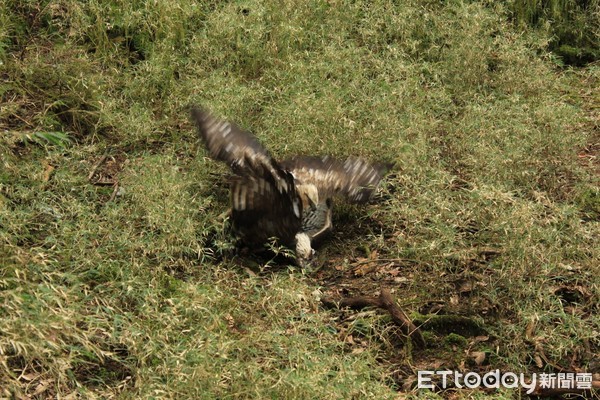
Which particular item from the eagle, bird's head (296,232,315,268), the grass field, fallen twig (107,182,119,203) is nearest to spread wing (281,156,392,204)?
the eagle

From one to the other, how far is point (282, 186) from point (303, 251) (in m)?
0.38

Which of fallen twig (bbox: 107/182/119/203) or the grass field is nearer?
the grass field

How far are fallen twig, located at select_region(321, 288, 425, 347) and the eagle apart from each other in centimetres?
37

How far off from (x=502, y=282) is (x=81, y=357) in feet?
6.90

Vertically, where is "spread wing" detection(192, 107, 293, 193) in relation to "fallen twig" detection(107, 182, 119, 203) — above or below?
above

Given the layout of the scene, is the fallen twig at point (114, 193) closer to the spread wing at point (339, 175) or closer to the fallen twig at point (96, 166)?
the fallen twig at point (96, 166)

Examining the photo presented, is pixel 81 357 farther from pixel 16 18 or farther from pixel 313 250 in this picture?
pixel 16 18

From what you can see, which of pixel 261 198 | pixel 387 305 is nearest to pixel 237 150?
pixel 261 198

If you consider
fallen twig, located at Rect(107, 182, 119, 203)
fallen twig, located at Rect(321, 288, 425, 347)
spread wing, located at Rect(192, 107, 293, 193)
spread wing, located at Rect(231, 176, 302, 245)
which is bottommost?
fallen twig, located at Rect(321, 288, 425, 347)

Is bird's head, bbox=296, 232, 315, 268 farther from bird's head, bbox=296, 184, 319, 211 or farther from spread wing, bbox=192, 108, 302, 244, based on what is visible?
bird's head, bbox=296, 184, 319, 211

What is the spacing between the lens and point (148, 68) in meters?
6.02

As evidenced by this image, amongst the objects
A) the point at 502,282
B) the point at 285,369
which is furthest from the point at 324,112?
the point at 285,369

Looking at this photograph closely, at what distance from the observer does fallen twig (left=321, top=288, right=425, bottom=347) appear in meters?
4.34

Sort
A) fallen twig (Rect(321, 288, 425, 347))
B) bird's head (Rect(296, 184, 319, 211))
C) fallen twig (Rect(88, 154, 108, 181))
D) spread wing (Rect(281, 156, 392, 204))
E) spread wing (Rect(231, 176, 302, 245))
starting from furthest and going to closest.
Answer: fallen twig (Rect(88, 154, 108, 181)) < spread wing (Rect(281, 156, 392, 204)) < bird's head (Rect(296, 184, 319, 211)) < spread wing (Rect(231, 176, 302, 245)) < fallen twig (Rect(321, 288, 425, 347))
